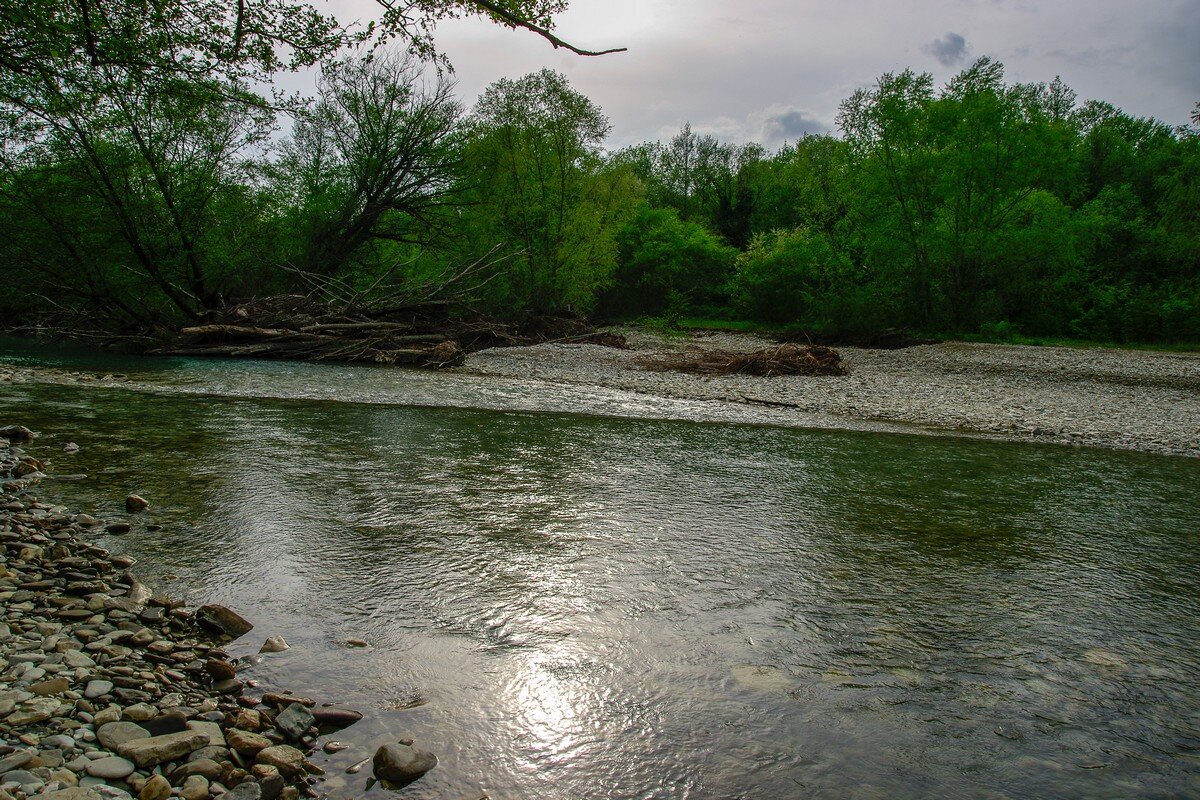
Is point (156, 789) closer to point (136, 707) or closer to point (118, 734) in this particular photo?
point (118, 734)

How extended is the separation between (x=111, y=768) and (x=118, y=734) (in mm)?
202

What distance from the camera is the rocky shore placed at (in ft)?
7.05

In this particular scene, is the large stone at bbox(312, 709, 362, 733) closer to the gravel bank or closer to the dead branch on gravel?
the gravel bank

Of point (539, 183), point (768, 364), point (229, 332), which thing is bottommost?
point (768, 364)

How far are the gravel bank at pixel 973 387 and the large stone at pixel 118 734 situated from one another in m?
9.89

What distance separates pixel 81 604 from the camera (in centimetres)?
334

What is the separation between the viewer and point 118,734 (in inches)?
91.9

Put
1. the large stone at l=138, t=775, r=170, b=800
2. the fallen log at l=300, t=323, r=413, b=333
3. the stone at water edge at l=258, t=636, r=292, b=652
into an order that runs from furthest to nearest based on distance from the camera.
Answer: the fallen log at l=300, t=323, r=413, b=333
the stone at water edge at l=258, t=636, r=292, b=652
the large stone at l=138, t=775, r=170, b=800

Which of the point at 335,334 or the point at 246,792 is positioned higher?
the point at 335,334

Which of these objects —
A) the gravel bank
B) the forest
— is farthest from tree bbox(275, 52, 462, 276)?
the gravel bank

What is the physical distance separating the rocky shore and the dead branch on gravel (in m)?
14.3

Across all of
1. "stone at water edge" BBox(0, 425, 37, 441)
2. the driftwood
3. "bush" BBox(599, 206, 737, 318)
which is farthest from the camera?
"bush" BBox(599, 206, 737, 318)

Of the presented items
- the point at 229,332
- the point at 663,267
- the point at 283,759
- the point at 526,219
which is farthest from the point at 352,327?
the point at 663,267

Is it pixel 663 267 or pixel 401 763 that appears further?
pixel 663 267
